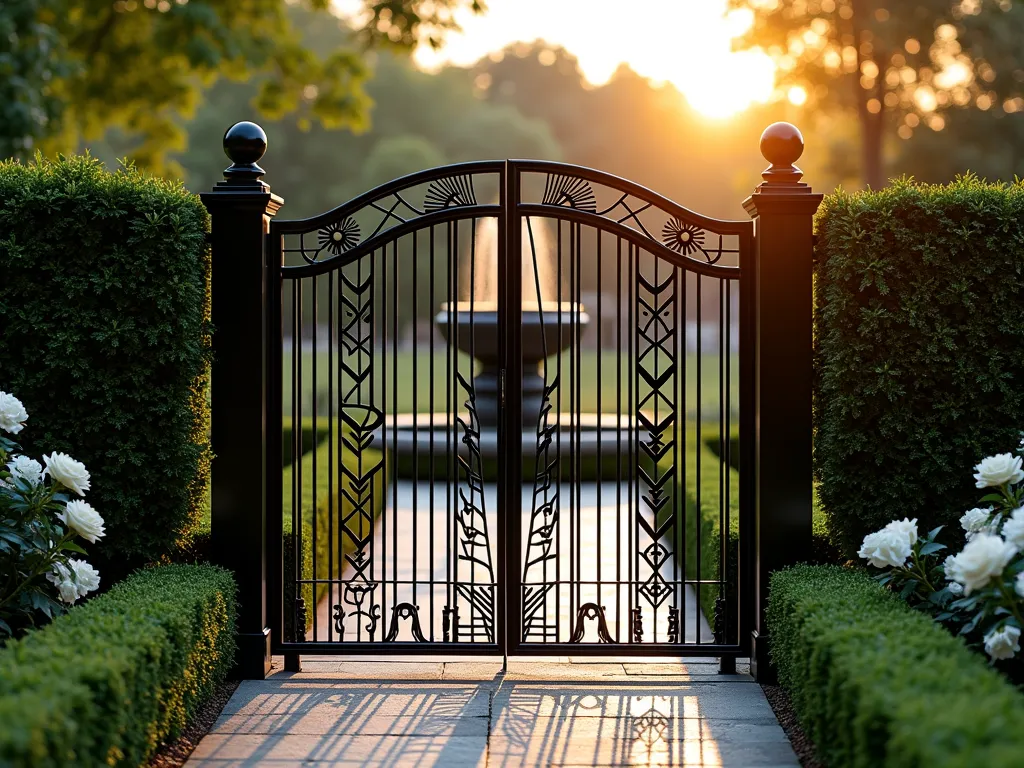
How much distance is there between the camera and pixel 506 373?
5391mm

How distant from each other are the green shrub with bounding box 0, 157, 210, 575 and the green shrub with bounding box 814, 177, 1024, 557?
3.09m

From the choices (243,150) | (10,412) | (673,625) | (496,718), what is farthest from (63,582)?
(673,625)

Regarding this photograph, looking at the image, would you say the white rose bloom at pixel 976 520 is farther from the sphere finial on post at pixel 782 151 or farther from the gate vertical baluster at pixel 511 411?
the gate vertical baluster at pixel 511 411

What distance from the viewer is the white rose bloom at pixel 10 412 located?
15.6ft

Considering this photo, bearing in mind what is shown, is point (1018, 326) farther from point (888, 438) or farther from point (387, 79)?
point (387, 79)

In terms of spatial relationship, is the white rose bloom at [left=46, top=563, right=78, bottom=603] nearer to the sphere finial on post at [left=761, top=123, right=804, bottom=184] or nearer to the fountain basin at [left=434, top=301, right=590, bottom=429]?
the sphere finial on post at [left=761, top=123, right=804, bottom=184]

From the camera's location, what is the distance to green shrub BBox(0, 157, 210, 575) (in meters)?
5.15

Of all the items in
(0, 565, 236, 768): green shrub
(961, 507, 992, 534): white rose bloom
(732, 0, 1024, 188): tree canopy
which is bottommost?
(0, 565, 236, 768): green shrub

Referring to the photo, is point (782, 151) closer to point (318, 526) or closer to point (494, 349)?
point (318, 526)

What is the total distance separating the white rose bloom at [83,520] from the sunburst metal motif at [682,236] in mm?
2946

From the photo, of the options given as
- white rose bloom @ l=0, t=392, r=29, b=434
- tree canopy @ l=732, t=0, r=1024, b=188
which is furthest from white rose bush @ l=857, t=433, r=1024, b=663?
tree canopy @ l=732, t=0, r=1024, b=188

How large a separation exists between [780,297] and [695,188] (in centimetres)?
5516

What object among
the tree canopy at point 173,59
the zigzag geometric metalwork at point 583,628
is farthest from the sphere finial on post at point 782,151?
the tree canopy at point 173,59

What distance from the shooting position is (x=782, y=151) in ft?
17.7
